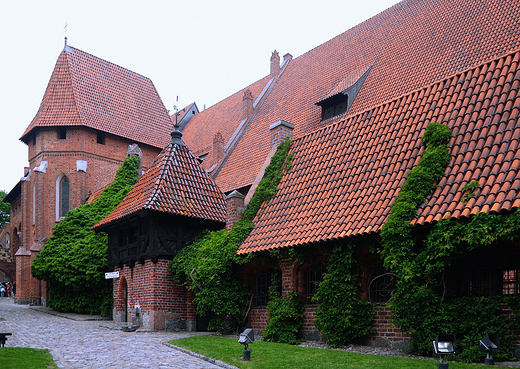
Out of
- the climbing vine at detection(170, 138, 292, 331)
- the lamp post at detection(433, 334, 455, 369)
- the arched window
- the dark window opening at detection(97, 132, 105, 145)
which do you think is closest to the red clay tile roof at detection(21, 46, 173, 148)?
A: the dark window opening at detection(97, 132, 105, 145)

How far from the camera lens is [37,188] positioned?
31.6 meters

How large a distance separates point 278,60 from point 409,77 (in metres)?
12.1

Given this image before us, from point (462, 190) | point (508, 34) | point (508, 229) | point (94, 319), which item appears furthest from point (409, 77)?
point (94, 319)

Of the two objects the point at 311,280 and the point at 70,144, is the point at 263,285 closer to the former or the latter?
the point at 311,280

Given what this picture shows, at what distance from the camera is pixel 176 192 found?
1762cm

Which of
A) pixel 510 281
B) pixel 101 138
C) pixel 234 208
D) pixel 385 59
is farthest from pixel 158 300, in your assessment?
pixel 101 138

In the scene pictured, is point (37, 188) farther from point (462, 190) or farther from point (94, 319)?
point (462, 190)

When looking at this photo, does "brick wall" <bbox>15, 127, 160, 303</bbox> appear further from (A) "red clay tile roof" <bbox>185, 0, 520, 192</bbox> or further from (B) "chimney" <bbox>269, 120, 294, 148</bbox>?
(B) "chimney" <bbox>269, 120, 294, 148</bbox>

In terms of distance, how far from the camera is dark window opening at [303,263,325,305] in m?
13.5

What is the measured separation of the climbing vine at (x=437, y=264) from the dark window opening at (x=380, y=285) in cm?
88

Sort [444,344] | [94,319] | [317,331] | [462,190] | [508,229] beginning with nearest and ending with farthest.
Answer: [444,344]
[508,229]
[462,190]
[317,331]
[94,319]

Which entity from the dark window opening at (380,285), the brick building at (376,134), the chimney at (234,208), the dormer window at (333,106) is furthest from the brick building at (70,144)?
the dark window opening at (380,285)

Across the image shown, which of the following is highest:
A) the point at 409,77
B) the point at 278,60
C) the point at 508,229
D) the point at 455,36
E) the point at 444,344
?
the point at 278,60

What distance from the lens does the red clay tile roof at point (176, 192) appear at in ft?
55.8
